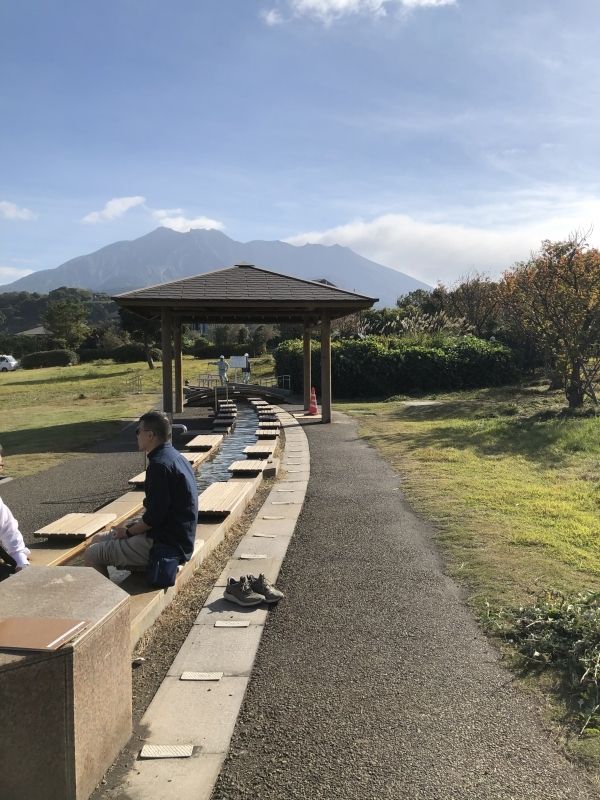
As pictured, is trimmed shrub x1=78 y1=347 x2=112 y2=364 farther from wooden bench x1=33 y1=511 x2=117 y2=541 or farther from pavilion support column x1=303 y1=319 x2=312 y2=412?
wooden bench x1=33 y1=511 x2=117 y2=541

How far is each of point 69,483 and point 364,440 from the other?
588 cm

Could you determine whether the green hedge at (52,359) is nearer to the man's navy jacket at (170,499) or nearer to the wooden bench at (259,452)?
the wooden bench at (259,452)

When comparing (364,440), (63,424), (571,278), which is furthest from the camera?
(63,424)

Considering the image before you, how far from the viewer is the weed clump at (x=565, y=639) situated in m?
3.26

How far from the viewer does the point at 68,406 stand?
24734 millimetres

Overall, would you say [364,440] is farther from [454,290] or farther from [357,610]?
[454,290]

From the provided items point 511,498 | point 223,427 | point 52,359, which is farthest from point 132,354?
point 511,498

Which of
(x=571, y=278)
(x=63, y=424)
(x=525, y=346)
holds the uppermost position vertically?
(x=571, y=278)

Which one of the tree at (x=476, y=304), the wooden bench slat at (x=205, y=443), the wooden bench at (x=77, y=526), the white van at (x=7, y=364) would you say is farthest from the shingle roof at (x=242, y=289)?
the white van at (x=7, y=364)

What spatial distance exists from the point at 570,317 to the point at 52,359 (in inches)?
1776

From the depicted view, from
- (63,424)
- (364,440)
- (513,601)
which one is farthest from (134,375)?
(513,601)

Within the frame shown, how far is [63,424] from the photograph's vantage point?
17.8 meters

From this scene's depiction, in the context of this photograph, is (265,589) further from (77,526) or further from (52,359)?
(52,359)

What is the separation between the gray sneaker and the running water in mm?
4026
